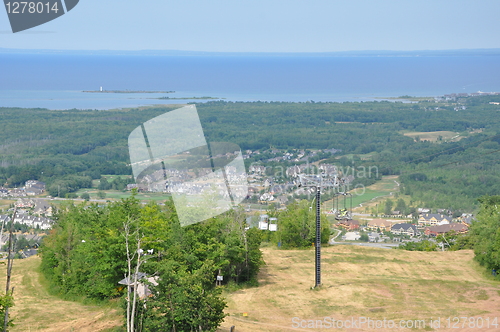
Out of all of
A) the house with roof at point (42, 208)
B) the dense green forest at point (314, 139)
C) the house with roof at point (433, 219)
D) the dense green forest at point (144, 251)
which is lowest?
Result: the house with roof at point (433, 219)

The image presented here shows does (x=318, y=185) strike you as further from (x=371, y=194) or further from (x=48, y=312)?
(x=371, y=194)

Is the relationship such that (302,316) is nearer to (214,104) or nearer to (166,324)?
(166,324)

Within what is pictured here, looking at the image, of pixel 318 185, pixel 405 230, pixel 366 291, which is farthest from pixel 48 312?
pixel 405 230

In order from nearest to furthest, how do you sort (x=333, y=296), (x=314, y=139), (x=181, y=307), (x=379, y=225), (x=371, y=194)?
(x=181, y=307) < (x=333, y=296) < (x=379, y=225) < (x=371, y=194) < (x=314, y=139)

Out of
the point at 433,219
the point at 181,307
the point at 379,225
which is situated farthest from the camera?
the point at 433,219

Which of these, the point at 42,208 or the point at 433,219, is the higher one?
the point at 42,208

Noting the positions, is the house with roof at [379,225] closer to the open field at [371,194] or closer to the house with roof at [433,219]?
the house with roof at [433,219]

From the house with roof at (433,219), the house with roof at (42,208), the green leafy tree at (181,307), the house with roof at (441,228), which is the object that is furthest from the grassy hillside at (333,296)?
the house with roof at (433,219)
